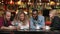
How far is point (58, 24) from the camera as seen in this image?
3.84m

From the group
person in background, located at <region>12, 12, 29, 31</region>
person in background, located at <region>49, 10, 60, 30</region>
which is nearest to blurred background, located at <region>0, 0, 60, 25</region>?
person in background, located at <region>49, 10, 60, 30</region>

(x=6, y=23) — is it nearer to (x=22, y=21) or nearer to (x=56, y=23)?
(x=22, y=21)

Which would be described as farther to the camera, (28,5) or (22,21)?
(28,5)

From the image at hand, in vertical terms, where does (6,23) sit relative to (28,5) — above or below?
below

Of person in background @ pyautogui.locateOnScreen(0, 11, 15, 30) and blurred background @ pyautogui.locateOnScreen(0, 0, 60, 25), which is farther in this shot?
blurred background @ pyautogui.locateOnScreen(0, 0, 60, 25)

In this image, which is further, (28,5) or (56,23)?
(28,5)

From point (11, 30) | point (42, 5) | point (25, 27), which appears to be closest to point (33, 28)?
point (25, 27)

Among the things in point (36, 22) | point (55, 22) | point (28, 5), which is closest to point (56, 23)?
point (55, 22)

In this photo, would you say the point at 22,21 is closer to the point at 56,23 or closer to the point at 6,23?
the point at 6,23

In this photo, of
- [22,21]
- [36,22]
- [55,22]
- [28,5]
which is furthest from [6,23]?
[28,5]

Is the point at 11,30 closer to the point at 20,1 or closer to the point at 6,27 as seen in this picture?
the point at 6,27

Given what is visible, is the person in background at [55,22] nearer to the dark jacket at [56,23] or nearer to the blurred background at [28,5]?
the dark jacket at [56,23]

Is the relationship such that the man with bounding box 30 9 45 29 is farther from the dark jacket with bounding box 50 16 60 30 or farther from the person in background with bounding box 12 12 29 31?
the dark jacket with bounding box 50 16 60 30

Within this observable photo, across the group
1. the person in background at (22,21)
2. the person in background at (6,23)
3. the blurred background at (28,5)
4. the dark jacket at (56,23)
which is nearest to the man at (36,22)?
the person in background at (22,21)
